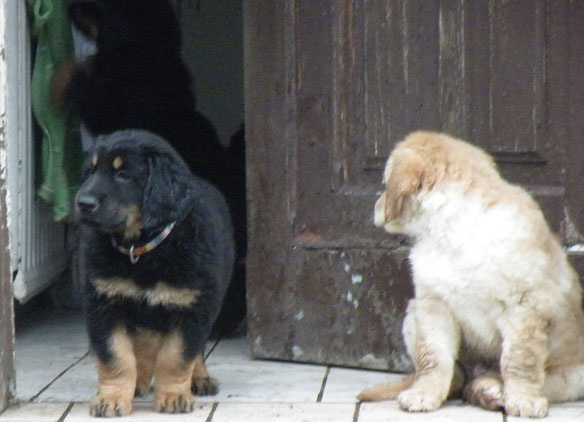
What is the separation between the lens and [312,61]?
429cm

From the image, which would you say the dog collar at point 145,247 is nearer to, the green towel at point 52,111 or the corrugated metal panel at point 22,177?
the corrugated metal panel at point 22,177

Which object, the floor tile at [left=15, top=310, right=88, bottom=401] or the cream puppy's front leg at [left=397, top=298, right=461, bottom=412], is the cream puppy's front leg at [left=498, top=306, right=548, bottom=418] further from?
A: the floor tile at [left=15, top=310, right=88, bottom=401]

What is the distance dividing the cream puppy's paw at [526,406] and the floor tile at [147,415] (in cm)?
98

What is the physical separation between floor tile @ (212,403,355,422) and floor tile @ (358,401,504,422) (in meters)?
0.06

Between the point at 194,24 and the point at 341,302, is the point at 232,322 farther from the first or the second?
the point at 194,24

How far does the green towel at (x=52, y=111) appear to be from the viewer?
481cm

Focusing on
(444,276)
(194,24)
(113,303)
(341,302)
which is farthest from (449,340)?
(194,24)

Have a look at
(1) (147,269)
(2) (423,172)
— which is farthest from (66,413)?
(2) (423,172)

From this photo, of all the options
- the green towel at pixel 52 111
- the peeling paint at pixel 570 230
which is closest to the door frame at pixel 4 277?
the green towel at pixel 52 111

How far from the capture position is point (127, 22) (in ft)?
16.0

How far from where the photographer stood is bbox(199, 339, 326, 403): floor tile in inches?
153

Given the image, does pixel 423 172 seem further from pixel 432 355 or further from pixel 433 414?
pixel 433 414

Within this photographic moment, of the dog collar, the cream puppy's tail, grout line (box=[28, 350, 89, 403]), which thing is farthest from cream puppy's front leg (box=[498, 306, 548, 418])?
grout line (box=[28, 350, 89, 403])

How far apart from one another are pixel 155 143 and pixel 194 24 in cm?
329
